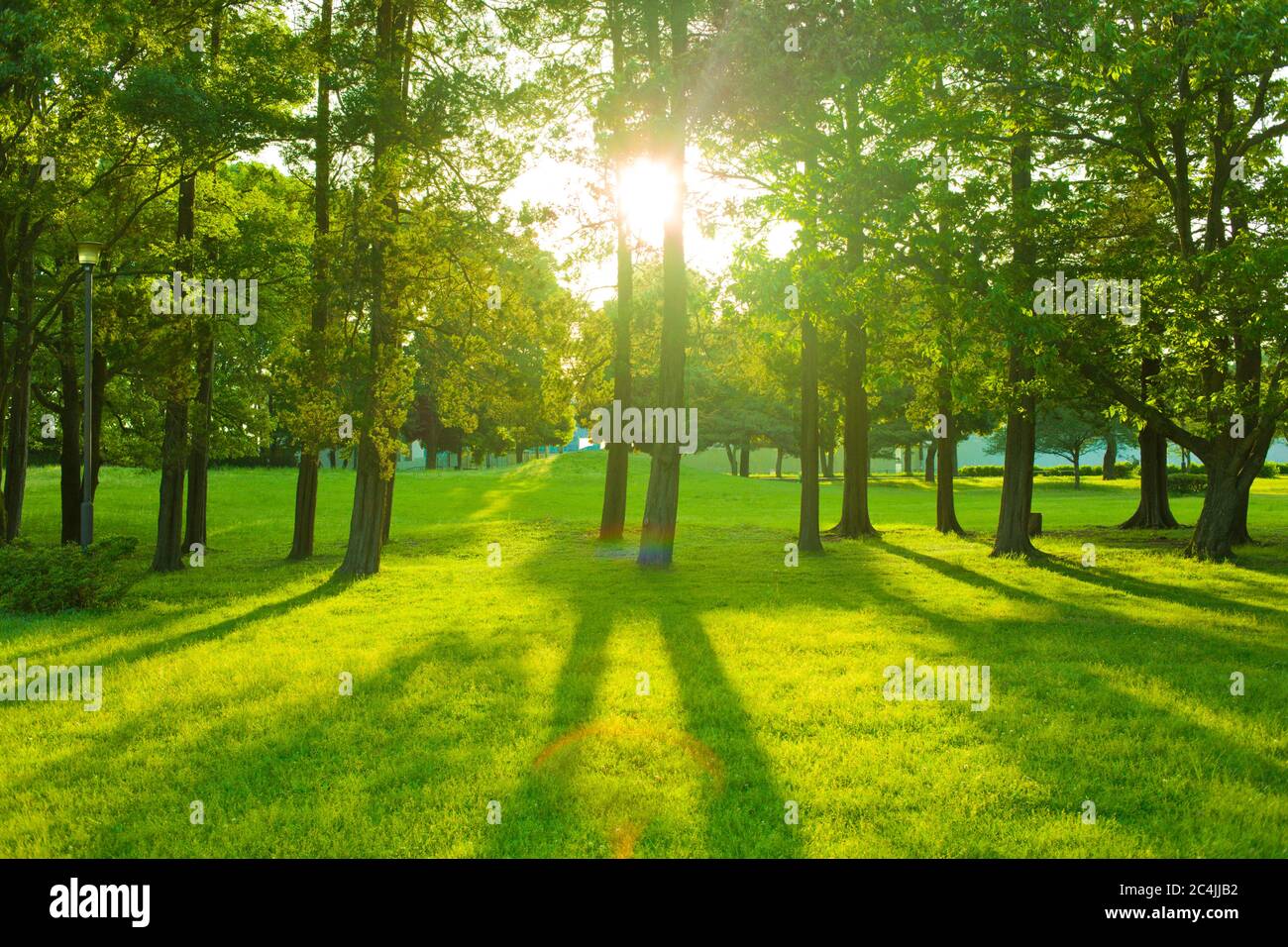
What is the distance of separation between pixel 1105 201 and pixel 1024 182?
432 centimetres

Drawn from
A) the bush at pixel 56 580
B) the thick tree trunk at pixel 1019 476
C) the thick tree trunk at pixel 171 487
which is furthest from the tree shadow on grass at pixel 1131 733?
the thick tree trunk at pixel 171 487

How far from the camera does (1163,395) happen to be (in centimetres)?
1895

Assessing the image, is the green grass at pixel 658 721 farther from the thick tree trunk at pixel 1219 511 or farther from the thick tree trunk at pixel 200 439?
the thick tree trunk at pixel 200 439

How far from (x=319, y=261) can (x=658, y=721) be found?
13.8 metres

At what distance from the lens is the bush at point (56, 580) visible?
13.9 meters

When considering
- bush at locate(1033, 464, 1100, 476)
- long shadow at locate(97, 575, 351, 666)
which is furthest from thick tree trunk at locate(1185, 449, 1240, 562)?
bush at locate(1033, 464, 1100, 476)

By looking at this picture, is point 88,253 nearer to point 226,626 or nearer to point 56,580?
point 56,580

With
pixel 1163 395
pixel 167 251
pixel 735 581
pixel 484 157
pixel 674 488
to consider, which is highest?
pixel 484 157

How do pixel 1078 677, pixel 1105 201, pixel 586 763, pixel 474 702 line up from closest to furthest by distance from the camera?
pixel 586 763 < pixel 474 702 < pixel 1078 677 < pixel 1105 201

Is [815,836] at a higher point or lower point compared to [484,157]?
lower

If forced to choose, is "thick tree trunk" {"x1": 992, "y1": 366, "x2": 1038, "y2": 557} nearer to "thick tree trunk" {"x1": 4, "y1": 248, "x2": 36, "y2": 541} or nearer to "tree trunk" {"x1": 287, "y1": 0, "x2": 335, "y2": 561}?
"tree trunk" {"x1": 287, "y1": 0, "x2": 335, "y2": 561}

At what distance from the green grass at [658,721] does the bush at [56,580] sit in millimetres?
720
